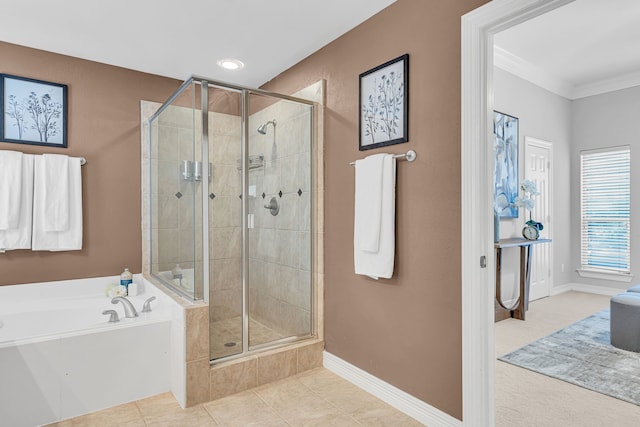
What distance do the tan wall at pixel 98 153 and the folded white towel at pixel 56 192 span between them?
130mm

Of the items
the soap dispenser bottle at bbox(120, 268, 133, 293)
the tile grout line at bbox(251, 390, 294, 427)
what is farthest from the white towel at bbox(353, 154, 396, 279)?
the soap dispenser bottle at bbox(120, 268, 133, 293)

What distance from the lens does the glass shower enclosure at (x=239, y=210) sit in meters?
→ 2.32

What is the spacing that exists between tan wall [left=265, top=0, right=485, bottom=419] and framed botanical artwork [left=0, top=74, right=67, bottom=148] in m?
2.16

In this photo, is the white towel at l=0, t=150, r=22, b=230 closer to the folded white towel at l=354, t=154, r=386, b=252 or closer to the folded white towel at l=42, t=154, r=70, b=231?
the folded white towel at l=42, t=154, r=70, b=231

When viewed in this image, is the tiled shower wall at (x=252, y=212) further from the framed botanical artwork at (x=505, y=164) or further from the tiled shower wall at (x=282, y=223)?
the framed botanical artwork at (x=505, y=164)

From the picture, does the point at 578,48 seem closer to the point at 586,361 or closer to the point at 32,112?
the point at 586,361

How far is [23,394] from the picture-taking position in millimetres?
1929

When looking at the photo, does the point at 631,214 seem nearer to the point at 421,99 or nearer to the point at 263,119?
the point at 421,99

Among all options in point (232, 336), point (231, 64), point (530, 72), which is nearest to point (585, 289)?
point (530, 72)

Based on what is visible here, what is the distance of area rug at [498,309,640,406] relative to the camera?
2400 mm

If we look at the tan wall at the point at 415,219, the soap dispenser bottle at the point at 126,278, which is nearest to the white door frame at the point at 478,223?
the tan wall at the point at 415,219

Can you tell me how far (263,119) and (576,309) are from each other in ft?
13.7

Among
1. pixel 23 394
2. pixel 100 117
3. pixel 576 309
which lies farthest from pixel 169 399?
pixel 576 309

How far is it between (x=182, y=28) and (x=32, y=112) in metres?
1.36
